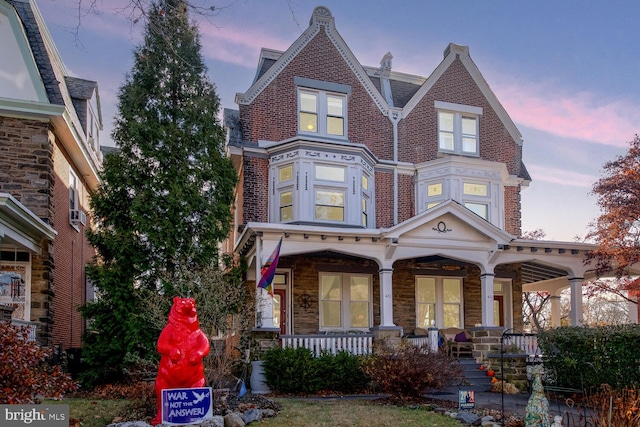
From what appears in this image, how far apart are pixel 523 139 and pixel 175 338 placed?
51.7ft

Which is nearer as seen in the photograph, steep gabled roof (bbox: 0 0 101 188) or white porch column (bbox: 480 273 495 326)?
steep gabled roof (bbox: 0 0 101 188)

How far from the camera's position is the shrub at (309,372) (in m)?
12.1

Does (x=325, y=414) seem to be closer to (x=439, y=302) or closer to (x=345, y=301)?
(x=345, y=301)

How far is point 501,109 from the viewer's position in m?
19.6

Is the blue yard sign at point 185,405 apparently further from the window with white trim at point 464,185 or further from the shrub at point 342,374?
the window with white trim at point 464,185

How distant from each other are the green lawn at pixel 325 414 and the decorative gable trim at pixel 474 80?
37.3 ft

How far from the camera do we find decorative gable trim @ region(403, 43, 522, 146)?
18828 millimetres

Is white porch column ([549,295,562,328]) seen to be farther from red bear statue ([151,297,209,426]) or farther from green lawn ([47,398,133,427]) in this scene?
red bear statue ([151,297,209,426])

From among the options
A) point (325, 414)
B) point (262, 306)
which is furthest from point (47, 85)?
point (325, 414)

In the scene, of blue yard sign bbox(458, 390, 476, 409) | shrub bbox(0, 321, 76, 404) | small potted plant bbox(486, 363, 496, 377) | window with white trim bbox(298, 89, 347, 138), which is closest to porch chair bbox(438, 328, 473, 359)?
small potted plant bbox(486, 363, 496, 377)

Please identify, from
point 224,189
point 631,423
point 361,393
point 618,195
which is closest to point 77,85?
point 224,189

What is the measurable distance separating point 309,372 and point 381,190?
7.31 m

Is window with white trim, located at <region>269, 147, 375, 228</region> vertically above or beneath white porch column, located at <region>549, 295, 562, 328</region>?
above

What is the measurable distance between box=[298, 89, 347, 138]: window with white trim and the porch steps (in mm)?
7519
